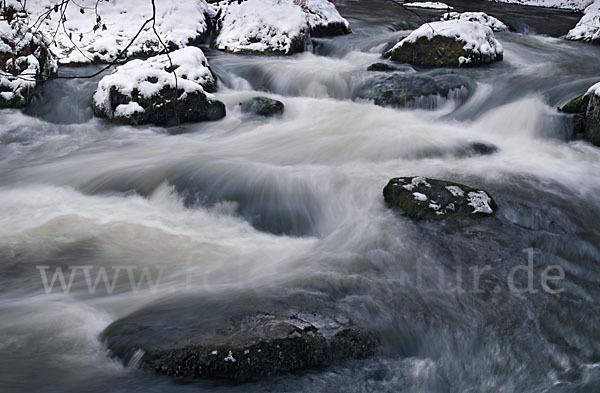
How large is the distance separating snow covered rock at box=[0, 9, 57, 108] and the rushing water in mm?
277

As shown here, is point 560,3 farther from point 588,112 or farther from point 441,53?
point 588,112

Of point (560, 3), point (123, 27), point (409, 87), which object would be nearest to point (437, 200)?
point (409, 87)

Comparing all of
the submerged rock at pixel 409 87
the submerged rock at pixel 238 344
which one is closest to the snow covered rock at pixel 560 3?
the submerged rock at pixel 409 87

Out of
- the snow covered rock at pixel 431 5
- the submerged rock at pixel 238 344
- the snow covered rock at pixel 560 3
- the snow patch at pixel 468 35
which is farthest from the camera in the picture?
the snow covered rock at pixel 560 3

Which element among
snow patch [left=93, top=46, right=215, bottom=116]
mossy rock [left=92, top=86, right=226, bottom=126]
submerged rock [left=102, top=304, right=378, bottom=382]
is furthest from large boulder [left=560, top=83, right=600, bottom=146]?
snow patch [left=93, top=46, right=215, bottom=116]

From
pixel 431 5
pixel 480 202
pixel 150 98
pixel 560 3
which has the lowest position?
pixel 480 202

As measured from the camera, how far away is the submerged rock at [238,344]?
2859 millimetres

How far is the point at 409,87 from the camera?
928 cm

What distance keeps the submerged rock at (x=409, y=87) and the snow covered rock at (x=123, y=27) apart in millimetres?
5739

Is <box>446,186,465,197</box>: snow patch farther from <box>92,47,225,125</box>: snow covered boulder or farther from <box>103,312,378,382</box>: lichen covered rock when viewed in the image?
<box>92,47,225,125</box>: snow covered boulder

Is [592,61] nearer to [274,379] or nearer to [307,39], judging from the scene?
[307,39]

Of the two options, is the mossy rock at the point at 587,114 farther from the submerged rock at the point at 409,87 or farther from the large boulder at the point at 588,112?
the submerged rock at the point at 409,87

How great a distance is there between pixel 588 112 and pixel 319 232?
5102mm

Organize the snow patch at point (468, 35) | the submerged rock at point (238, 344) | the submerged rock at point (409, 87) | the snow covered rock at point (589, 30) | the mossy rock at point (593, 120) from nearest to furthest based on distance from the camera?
the submerged rock at point (238, 344) < the mossy rock at point (593, 120) < the submerged rock at point (409, 87) < the snow patch at point (468, 35) < the snow covered rock at point (589, 30)
